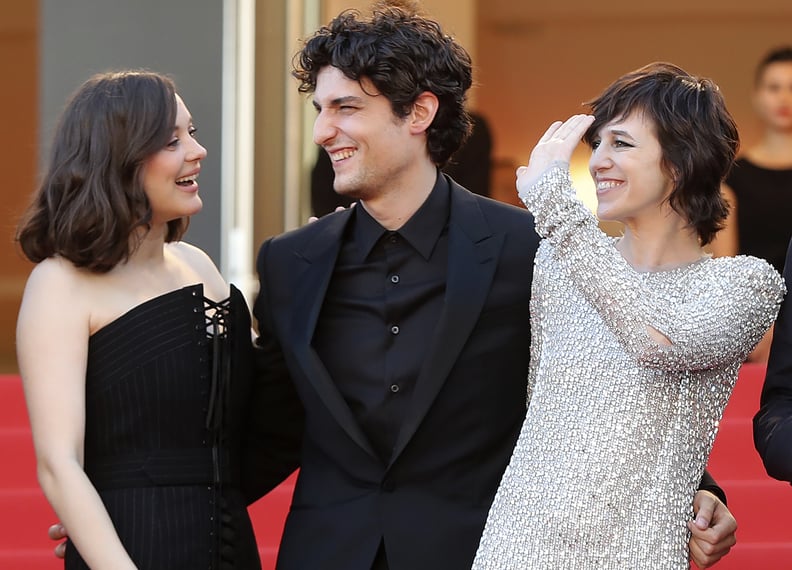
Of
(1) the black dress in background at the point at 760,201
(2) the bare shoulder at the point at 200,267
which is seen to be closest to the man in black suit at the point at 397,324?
(2) the bare shoulder at the point at 200,267

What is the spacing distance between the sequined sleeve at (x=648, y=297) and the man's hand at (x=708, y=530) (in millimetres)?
271

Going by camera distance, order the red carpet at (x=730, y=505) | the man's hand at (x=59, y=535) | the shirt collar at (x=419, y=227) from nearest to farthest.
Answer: the man's hand at (x=59, y=535) < the shirt collar at (x=419, y=227) < the red carpet at (x=730, y=505)

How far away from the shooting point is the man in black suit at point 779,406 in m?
2.65

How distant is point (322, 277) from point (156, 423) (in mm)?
494

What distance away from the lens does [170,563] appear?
3016 mm

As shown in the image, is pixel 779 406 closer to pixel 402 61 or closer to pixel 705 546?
pixel 705 546

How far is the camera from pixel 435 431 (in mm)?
3033

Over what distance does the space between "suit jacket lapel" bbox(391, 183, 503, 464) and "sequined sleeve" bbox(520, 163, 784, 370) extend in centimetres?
35

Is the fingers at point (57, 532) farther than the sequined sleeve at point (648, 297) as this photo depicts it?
Yes

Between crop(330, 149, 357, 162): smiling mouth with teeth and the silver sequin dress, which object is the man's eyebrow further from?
the silver sequin dress

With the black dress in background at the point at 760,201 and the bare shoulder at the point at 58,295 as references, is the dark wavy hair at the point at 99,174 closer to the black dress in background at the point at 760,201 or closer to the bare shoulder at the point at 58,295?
the bare shoulder at the point at 58,295

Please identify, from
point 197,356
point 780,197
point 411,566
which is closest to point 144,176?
point 197,356

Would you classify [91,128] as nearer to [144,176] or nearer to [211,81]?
[144,176]

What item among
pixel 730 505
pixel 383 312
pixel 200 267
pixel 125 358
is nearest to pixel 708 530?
pixel 383 312
